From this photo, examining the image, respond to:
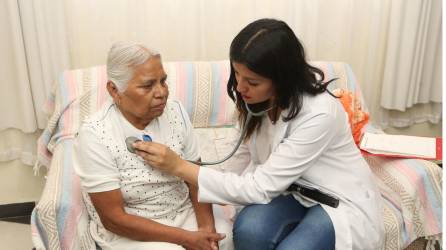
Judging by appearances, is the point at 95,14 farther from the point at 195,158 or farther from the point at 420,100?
the point at 420,100

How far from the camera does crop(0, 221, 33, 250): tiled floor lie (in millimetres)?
2268

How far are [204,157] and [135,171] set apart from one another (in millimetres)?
600

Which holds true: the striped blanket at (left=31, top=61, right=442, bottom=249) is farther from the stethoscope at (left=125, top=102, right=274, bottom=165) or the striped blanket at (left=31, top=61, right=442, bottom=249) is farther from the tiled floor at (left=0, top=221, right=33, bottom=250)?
the tiled floor at (left=0, top=221, right=33, bottom=250)

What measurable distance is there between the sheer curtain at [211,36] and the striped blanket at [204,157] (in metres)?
0.19

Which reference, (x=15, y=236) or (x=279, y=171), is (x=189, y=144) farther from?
(x=15, y=236)

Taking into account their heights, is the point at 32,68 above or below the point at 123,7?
below

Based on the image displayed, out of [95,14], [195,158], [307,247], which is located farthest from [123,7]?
[307,247]

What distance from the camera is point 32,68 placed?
2.21 meters

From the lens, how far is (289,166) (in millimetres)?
1401

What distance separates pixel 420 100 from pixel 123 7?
1.83 m

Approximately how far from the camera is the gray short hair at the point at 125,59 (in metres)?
1.30

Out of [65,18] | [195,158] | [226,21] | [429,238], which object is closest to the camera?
[195,158]

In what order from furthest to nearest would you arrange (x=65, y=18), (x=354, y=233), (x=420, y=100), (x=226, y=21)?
(x=420, y=100), (x=226, y=21), (x=65, y=18), (x=354, y=233)

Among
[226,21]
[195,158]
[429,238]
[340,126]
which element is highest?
[226,21]
